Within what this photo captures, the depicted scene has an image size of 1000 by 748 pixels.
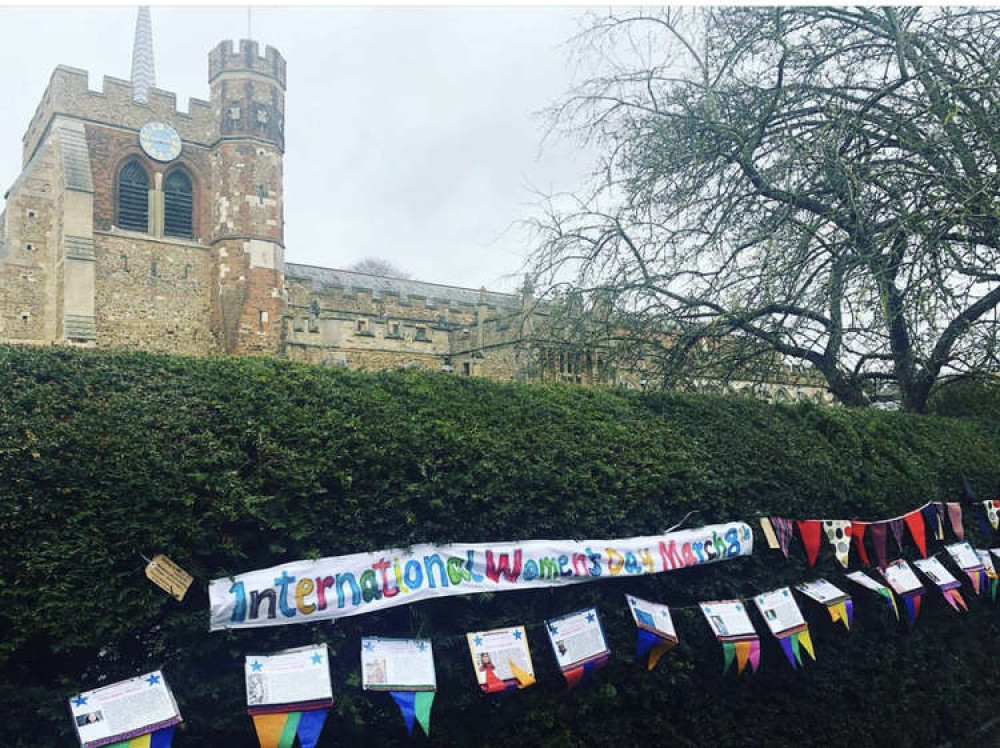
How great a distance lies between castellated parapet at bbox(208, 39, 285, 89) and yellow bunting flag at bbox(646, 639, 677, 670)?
25.1m

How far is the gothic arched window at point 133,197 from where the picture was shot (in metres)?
24.5

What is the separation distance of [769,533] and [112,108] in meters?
26.1

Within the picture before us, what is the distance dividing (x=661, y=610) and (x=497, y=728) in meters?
1.28

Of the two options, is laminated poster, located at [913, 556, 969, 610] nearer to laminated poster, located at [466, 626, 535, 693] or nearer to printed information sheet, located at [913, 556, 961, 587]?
printed information sheet, located at [913, 556, 961, 587]

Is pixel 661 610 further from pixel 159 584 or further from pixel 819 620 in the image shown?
pixel 159 584

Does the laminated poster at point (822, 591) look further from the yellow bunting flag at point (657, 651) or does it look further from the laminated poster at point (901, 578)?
the yellow bunting flag at point (657, 651)

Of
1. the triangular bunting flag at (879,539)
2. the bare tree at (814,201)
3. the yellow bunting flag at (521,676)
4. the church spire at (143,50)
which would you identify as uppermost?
the church spire at (143,50)

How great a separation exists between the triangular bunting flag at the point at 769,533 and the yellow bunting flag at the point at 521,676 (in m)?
2.24

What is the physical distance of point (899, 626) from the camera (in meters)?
6.05

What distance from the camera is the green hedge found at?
315 cm

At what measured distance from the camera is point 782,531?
5.39m

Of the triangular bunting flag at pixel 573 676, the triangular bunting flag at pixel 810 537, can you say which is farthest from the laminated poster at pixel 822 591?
the triangular bunting flag at pixel 573 676

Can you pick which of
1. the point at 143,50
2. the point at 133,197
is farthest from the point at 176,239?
the point at 143,50

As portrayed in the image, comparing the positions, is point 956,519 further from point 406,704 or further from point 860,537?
point 406,704
